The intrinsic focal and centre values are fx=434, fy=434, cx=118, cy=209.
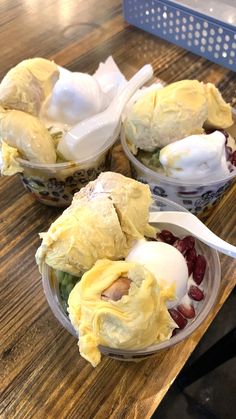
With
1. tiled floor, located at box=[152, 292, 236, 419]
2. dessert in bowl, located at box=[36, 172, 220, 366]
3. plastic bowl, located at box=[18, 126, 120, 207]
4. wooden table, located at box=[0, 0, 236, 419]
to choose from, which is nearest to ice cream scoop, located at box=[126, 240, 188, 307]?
dessert in bowl, located at box=[36, 172, 220, 366]

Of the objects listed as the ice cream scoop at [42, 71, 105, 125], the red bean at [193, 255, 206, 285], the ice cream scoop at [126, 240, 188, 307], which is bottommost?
the red bean at [193, 255, 206, 285]

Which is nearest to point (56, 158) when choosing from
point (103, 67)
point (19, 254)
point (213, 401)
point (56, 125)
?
point (56, 125)

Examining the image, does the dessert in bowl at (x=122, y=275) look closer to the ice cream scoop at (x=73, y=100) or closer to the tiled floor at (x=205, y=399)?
the ice cream scoop at (x=73, y=100)

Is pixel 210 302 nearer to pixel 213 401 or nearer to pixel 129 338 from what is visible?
pixel 129 338

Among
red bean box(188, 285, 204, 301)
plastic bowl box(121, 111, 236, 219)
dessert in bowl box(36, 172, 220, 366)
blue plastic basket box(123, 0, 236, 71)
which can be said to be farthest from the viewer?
blue plastic basket box(123, 0, 236, 71)

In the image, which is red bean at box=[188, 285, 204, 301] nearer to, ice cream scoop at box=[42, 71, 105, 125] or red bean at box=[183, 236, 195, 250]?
red bean at box=[183, 236, 195, 250]

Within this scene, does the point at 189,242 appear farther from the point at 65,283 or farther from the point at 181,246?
the point at 65,283
